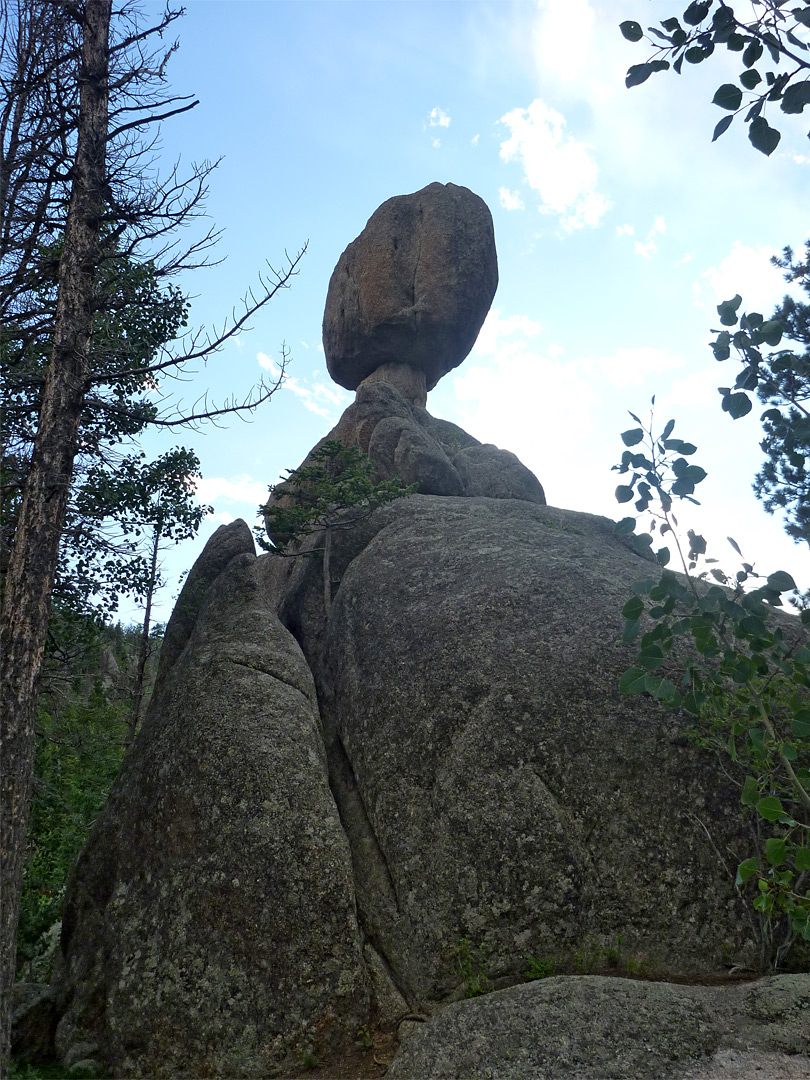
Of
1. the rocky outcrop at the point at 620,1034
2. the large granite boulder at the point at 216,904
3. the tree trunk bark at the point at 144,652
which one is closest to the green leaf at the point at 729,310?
the rocky outcrop at the point at 620,1034

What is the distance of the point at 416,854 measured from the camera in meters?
9.58

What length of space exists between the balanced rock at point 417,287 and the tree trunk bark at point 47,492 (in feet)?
43.1

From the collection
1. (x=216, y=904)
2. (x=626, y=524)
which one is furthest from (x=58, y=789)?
(x=626, y=524)

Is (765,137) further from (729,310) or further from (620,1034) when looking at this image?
(620,1034)

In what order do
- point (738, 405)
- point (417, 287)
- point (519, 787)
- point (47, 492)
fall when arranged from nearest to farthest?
point (738, 405) < point (47, 492) < point (519, 787) < point (417, 287)

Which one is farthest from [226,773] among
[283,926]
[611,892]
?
[611,892]

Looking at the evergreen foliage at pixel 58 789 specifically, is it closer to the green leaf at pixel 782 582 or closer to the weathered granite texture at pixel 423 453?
the weathered granite texture at pixel 423 453

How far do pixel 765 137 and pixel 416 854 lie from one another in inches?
345

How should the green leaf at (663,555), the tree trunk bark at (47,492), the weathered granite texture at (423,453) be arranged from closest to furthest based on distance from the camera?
the green leaf at (663,555), the tree trunk bark at (47,492), the weathered granite texture at (423,453)

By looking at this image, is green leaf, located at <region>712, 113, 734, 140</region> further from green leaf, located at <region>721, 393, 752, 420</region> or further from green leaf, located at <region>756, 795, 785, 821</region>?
green leaf, located at <region>756, 795, 785, 821</region>

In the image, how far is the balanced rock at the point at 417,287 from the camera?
23625mm

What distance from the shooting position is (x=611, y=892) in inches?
344

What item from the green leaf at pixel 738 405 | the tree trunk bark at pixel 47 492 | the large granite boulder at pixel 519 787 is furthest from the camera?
the large granite boulder at pixel 519 787

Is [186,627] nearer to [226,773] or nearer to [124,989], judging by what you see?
[226,773]
